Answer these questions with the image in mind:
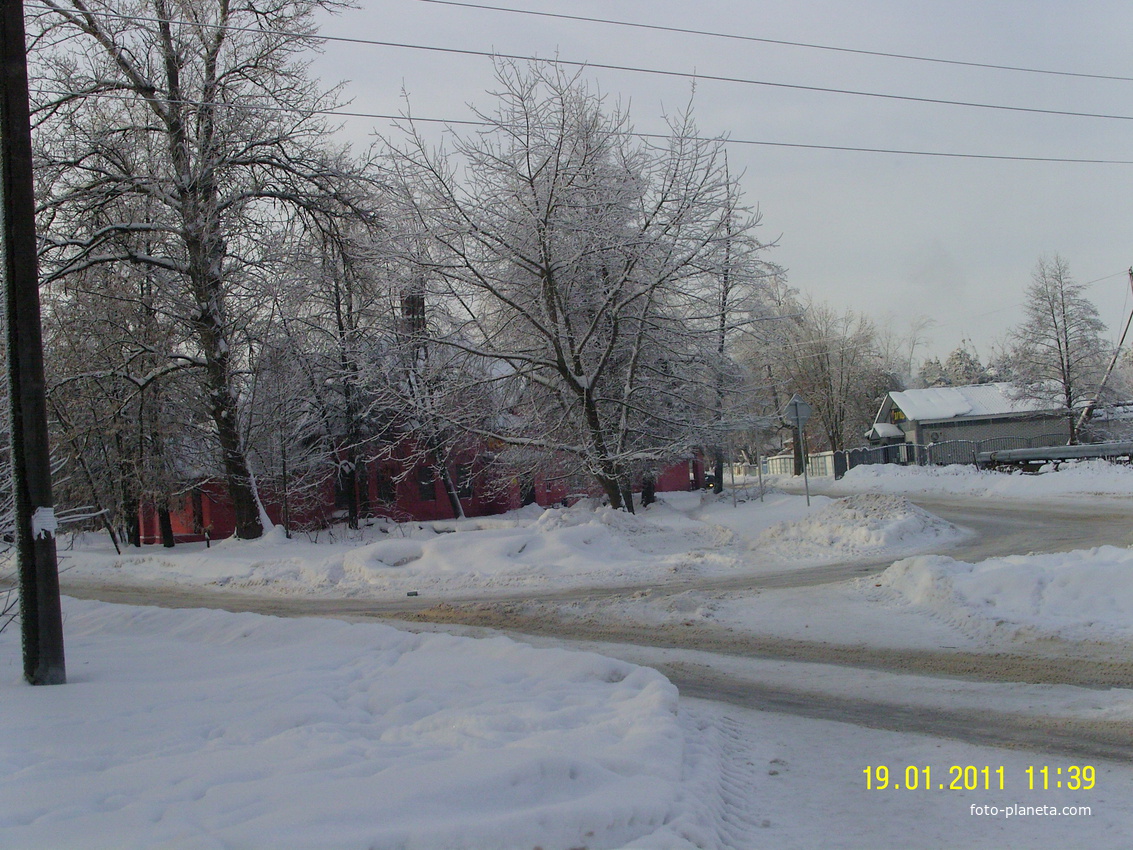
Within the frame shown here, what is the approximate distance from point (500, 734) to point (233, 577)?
49.9 feet

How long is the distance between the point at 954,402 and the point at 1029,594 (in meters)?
52.3

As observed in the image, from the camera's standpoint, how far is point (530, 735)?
523cm

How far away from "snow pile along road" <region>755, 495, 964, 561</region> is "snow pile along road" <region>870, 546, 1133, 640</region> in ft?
15.6

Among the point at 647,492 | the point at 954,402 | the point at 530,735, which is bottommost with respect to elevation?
the point at 530,735

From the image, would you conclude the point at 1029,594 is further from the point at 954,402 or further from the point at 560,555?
the point at 954,402

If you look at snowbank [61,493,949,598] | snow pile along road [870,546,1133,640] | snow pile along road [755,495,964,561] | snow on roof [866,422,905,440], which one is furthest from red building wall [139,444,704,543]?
snow on roof [866,422,905,440]

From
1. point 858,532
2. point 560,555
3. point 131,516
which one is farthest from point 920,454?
point 131,516

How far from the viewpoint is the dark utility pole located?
22.0ft

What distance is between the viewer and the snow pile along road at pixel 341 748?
147 inches

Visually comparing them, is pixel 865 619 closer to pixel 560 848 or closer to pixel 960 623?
pixel 960 623

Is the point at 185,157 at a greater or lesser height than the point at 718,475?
greater

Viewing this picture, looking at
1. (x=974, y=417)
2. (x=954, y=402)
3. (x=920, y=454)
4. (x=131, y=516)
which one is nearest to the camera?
(x=131, y=516)

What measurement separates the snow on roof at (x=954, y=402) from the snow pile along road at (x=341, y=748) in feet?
177
